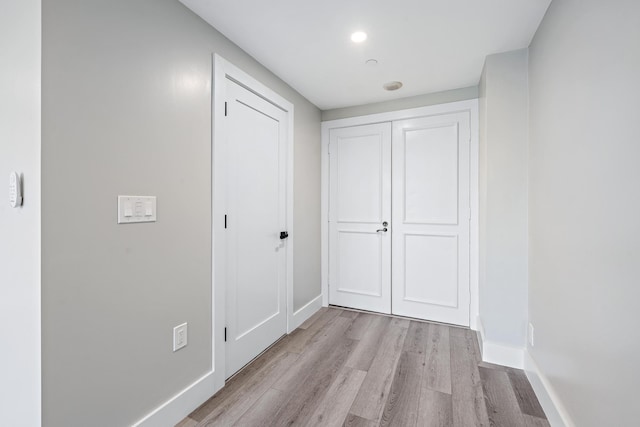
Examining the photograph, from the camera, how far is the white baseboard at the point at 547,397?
4.61ft

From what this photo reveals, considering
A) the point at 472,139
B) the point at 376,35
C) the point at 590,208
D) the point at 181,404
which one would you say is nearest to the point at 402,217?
the point at 472,139

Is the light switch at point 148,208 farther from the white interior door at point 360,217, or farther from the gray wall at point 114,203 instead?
the white interior door at point 360,217

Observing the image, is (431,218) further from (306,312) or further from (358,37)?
(358,37)

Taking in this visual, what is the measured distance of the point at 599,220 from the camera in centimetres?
110

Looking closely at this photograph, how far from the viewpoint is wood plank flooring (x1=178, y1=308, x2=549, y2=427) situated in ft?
5.29

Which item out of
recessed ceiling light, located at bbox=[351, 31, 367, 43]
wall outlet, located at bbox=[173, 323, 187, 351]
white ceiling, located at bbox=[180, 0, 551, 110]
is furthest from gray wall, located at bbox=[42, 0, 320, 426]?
recessed ceiling light, located at bbox=[351, 31, 367, 43]

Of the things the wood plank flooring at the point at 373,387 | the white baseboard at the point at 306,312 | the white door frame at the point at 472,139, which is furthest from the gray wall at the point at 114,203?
the white door frame at the point at 472,139

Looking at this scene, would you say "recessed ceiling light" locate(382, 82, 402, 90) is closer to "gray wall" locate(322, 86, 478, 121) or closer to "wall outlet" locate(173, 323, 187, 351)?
"gray wall" locate(322, 86, 478, 121)

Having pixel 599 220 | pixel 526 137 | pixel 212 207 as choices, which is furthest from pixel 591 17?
pixel 212 207

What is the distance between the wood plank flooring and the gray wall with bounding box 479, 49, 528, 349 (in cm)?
38

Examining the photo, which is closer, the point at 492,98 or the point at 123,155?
the point at 123,155

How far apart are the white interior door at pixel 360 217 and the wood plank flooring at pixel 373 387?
69 cm
